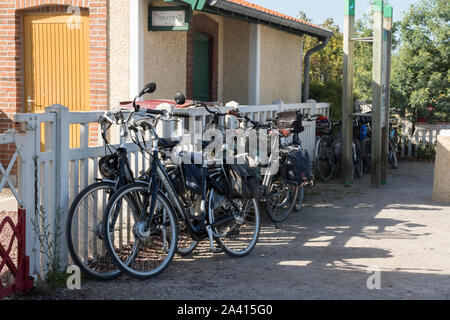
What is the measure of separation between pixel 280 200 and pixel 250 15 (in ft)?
12.8

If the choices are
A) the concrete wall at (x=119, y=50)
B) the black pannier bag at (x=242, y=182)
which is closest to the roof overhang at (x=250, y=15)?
the concrete wall at (x=119, y=50)

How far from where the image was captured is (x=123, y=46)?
872 centimetres

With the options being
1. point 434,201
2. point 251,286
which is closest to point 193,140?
point 251,286

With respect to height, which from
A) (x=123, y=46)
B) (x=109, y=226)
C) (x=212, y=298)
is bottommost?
(x=212, y=298)

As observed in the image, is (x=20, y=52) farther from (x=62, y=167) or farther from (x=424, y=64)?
(x=424, y=64)

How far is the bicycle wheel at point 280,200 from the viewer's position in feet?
23.9

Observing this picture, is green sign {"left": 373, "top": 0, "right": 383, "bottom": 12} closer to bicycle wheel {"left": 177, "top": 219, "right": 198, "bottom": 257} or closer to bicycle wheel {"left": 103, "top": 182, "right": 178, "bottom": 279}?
bicycle wheel {"left": 177, "top": 219, "right": 198, "bottom": 257}

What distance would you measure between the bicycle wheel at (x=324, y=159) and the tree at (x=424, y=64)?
414 centimetres

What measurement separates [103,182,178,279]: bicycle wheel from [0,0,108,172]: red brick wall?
3683 millimetres

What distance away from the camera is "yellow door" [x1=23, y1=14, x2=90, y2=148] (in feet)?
29.7

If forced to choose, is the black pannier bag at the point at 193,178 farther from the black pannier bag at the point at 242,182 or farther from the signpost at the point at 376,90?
the signpost at the point at 376,90

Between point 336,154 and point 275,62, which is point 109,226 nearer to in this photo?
point 336,154

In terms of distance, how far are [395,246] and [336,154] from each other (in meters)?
5.37

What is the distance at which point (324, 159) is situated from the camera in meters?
11.6
